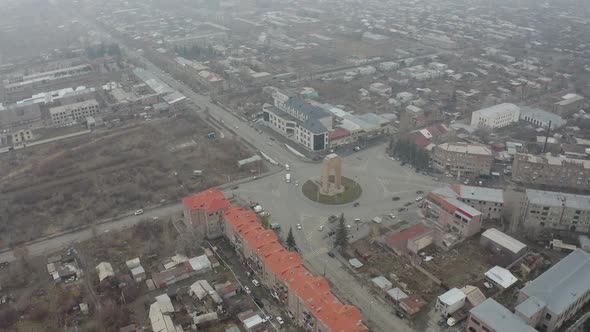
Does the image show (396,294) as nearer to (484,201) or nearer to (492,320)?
(492,320)

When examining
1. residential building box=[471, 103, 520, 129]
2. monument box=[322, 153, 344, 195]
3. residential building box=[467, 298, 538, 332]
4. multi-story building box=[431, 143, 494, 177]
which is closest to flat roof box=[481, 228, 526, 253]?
residential building box=[467, 298, 538, 332]

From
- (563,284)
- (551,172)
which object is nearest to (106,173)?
(563,284)

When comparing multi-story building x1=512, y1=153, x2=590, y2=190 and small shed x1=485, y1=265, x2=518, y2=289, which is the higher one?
multi-story building x1=512, y1=153, x2=590, y2=190

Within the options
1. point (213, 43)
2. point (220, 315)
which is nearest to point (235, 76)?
point (213, 43)

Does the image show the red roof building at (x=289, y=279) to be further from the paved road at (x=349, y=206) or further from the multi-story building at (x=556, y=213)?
the multi-story building at (x=556, y=213)

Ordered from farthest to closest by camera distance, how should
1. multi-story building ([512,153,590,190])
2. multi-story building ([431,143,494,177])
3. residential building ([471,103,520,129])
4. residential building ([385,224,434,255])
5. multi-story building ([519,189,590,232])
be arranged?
residential building ([471,103,520,129]) < multi-story building ([431,143,494,177]) < multi-story building ([512,153,590,190]) < multi-story building ([519,189,590,232]) < residential building ([385,224,434,255])

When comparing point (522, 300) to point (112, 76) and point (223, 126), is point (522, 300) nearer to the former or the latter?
point (223, 126)

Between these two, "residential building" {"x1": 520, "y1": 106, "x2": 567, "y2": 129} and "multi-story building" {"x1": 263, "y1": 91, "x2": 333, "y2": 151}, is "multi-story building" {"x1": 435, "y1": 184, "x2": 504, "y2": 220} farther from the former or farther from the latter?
"residential building" {"x1": 520, "y1": 106, "x2": 567, "y2": 129}
